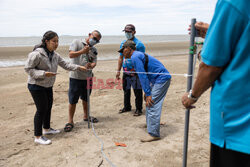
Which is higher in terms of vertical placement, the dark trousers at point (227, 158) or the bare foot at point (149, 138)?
the dark trousers at point (227, 158)

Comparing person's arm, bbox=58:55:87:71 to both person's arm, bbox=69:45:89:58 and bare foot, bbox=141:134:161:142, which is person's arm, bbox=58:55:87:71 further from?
bare foot, bbox=141:134:161:142

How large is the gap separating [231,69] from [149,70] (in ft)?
8.46

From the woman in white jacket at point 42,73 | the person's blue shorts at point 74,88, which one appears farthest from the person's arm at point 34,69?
the person's blue shorts at point 74,88

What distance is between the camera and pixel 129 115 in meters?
5.29

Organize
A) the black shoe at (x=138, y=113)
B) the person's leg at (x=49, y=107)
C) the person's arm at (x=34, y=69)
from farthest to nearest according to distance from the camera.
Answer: the black shoe at (x=138, y=113) < the person's leg at (x=49, y=107) < the person's arm at (x=34, y=69)

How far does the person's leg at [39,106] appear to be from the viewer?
3.68 metres

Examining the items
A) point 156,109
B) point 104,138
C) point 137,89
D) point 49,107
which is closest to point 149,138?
point 156,109

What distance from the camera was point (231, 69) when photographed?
126cm

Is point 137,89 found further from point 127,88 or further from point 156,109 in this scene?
point 156,109

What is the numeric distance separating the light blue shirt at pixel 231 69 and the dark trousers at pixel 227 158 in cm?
5

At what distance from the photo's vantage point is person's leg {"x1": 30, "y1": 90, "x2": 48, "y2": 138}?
3.68 m

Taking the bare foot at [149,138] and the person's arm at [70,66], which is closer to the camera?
the bare foot at [149,138]

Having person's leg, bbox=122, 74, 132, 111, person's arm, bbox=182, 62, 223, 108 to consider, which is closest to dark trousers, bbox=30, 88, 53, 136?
person's leg, bbox=122, 74, 132, 111

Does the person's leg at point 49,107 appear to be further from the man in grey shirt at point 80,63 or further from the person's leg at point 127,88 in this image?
the person's leg at point 127,88
